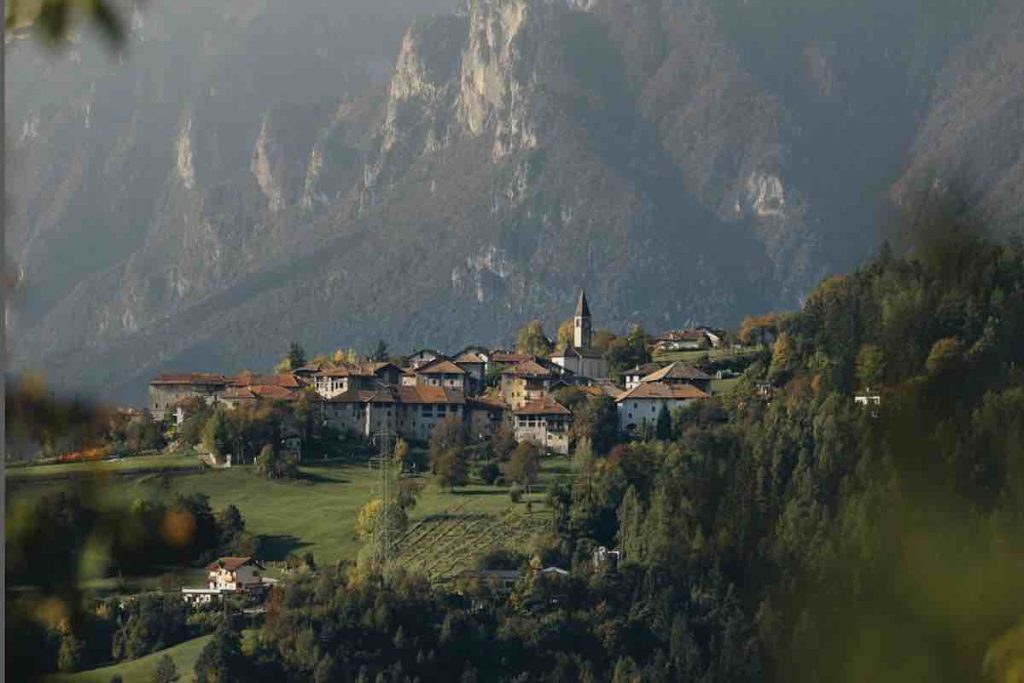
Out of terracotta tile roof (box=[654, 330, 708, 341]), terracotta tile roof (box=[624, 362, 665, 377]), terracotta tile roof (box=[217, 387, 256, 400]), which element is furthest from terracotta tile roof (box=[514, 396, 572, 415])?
terracotta tile roof (box=[654, 330, 708, 341])

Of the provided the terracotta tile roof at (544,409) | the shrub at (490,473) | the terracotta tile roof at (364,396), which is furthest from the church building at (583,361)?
the shrub at (490,473)

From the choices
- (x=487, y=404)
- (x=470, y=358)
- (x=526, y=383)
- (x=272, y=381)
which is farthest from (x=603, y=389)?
(x=272, y=381)

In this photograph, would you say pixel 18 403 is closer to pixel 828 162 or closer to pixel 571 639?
pixel 571 639

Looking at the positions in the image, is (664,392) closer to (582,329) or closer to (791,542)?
(582,329)

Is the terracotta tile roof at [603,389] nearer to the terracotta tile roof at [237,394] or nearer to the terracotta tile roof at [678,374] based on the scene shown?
the terracotta tile roof at [678,374]

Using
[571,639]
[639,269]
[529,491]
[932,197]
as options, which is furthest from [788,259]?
[932,197]
